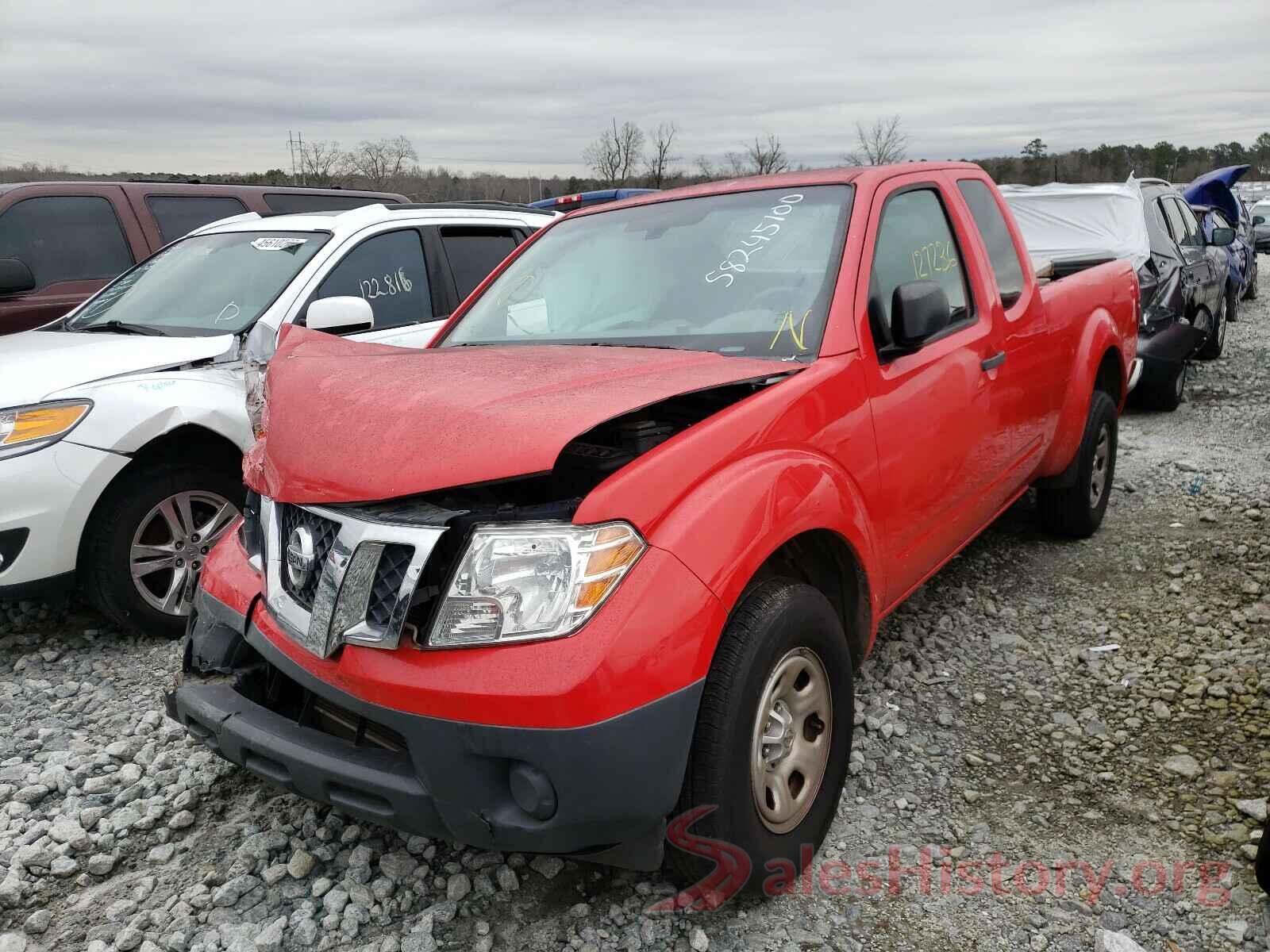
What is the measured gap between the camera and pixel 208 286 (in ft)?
16.3

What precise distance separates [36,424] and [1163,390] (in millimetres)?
7897

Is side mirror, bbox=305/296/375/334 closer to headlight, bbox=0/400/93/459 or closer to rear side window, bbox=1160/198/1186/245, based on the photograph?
headlight, bbox=0/400/93/459

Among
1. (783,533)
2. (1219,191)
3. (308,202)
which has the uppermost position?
(308,202)

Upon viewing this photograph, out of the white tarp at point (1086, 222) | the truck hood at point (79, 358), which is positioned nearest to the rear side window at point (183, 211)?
the truck hood at point (79, 358)

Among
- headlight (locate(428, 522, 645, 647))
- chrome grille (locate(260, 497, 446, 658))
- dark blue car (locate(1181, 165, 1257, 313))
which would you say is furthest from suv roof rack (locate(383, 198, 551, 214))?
dark blue car (locate(1181, 165, 1257, 313))

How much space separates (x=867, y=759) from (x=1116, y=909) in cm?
88

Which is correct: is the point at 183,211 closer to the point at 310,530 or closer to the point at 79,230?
the point at 79,230

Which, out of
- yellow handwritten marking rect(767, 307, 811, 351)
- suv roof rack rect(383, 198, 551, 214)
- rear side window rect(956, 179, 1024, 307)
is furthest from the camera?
suv roof rack rect(383, 198, 551, 214)

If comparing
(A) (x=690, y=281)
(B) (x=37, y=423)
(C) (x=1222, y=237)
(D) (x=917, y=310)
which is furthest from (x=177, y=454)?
(C) (x=1222, y=237)

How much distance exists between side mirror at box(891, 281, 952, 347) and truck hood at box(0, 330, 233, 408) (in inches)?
120

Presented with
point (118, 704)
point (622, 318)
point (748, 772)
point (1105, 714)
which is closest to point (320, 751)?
point (748, 772)

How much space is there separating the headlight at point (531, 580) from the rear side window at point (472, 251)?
3.82 m

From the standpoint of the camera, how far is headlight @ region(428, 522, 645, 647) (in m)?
2.02

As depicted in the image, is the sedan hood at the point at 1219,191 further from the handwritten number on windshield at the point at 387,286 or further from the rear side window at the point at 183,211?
the rear side window at the point at 183,211
